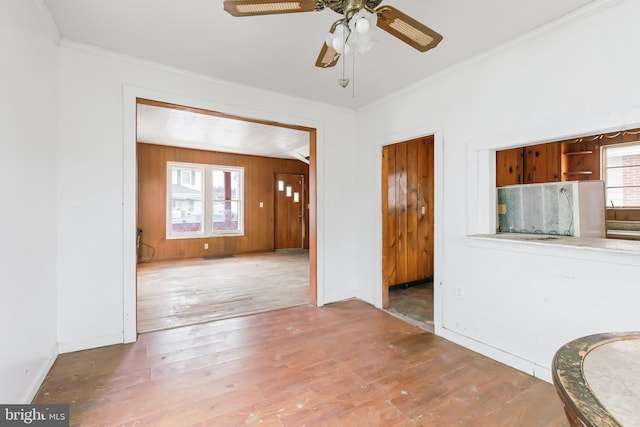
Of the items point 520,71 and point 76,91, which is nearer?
point 520,71

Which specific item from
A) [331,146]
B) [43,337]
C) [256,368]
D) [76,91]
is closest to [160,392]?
[256,368]

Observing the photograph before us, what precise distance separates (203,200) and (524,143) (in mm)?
6233

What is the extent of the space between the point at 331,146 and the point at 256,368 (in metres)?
2.59

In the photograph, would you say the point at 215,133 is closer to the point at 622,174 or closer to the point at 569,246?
A: the point at 569,246

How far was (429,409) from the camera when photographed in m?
1.64

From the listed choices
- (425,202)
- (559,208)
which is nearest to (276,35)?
(559,208)

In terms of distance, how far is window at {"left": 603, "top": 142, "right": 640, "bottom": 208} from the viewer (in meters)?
3.96

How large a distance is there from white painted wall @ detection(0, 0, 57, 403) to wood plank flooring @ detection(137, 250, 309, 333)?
3.26 feet

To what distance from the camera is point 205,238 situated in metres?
6.64

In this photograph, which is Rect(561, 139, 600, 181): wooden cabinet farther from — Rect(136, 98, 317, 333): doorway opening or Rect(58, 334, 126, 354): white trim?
Rect(58, 334, 126, 354): white trim

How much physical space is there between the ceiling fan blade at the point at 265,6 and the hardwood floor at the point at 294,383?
206 centimetres

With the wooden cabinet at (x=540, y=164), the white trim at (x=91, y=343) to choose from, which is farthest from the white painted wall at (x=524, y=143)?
the white trim at (x=91, y=343)

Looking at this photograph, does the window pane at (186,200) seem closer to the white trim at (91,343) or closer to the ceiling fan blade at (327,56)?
the white trim at (91,343)

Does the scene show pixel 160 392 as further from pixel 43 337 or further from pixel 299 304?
pixel 299 304
